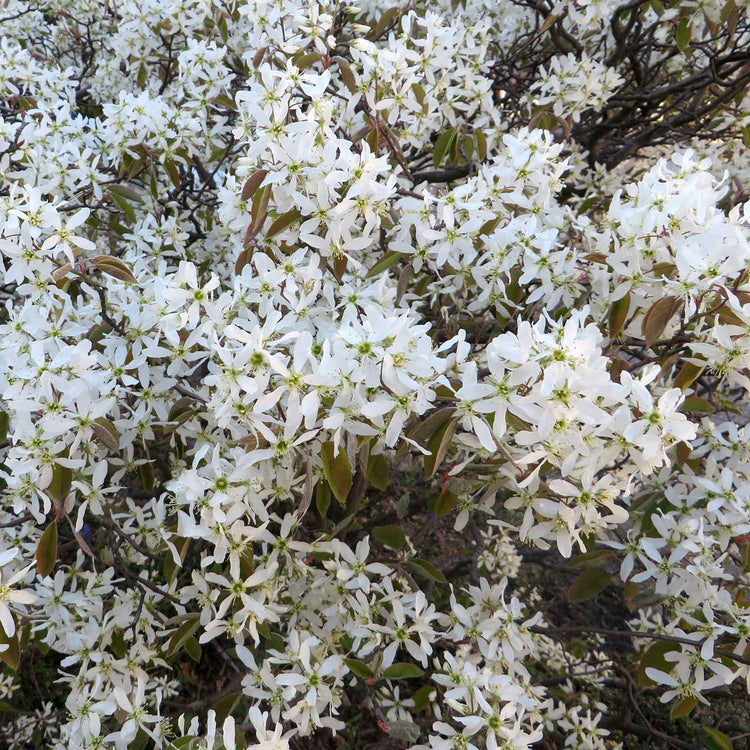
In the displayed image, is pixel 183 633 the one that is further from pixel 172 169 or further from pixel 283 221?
pixel 172 169

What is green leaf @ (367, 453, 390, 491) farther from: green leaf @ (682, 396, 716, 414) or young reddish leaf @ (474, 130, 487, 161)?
young reddish leaf @ (474, 130, 487, 161)

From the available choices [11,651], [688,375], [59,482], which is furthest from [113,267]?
[688,375]

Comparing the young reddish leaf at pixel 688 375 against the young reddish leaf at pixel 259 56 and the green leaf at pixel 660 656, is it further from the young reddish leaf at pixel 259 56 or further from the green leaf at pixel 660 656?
the young reddish leaf at pixel 259 56

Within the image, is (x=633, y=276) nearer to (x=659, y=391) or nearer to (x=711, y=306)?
(x=711, y=306)

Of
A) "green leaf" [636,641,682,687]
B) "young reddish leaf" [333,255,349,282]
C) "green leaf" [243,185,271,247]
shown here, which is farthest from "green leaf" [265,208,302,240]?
"green leaf" [636,641,682,687]

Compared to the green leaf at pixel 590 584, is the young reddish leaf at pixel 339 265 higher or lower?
higher

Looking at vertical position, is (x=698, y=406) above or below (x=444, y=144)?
below

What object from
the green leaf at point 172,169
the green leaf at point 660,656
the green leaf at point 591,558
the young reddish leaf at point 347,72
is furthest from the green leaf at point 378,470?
the green leaf at point 172,169
